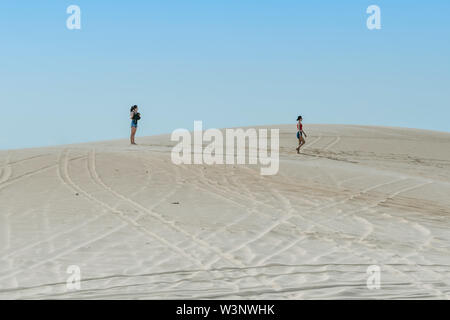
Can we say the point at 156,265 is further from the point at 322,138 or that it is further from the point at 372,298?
the point at 322,138

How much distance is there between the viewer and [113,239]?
10.6 meters

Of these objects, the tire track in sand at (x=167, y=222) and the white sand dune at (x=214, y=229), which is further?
the tire track in sand at (x=167, y=222)

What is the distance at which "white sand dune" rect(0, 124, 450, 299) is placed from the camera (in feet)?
26.2

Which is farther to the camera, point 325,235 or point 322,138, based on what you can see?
point 322,138

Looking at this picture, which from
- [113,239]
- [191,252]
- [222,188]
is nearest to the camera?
[191,252]

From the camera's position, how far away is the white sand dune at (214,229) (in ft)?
26.2

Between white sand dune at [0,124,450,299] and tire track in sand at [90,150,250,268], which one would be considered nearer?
white sand dune at [0,124,450,299]

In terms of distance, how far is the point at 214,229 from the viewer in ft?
38.1

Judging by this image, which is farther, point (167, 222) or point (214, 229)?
point (167, 222)
